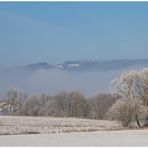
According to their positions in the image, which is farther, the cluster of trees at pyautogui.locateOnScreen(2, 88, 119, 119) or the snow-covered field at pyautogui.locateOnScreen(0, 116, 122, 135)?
the cluster of trees at pyautogui.locateOnScreen(2, 88, 119, 119)

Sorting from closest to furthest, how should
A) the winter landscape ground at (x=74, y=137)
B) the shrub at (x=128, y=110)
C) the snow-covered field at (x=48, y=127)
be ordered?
the winter landscape ground at (x=74, y=137)
the snow-covered field at (x=48, y=127)
the shrub at (x=128, y=110)

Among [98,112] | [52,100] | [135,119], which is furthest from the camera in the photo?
[52,100]

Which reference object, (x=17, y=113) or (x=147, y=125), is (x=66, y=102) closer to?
(x=17, y=113)

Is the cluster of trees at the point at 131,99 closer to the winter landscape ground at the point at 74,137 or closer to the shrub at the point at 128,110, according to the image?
the shrub at the point at 128,110

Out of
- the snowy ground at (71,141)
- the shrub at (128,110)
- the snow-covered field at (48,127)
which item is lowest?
the snowy ground at (71,141)

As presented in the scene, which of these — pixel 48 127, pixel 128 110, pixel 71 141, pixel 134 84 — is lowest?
pixel 71 141

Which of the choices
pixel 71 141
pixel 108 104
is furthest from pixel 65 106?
pixel 71 141

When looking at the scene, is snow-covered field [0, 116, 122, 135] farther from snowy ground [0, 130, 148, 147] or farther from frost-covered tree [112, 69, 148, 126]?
snowy ground [0, 130, 148, 147]

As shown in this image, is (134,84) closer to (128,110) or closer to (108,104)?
(128,110)

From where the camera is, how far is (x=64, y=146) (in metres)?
15.7

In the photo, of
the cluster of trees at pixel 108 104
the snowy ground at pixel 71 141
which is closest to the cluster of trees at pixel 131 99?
the cluster of trees at pixel 108 104

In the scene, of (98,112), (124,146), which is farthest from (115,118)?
(98,112)

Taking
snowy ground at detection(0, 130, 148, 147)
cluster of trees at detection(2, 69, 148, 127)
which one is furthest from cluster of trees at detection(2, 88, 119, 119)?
snowy ground at detection(0, 130, 148, 147)

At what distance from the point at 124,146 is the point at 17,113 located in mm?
63858
